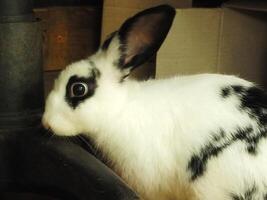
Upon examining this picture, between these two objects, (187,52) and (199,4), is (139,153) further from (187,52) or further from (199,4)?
(199,4)

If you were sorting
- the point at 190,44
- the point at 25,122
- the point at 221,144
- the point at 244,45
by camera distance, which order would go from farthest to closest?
the point at 244,45 → the point at 190,44 → the point at 25,122 → the point at 221,144

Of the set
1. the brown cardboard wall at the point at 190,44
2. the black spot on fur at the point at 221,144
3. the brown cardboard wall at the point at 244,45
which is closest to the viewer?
the black spot on fur at the point at 221,144

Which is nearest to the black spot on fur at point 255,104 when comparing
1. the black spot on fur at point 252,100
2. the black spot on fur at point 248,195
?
the black spot on fur at point 252,100

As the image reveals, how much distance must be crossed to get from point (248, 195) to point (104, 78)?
0.42 m

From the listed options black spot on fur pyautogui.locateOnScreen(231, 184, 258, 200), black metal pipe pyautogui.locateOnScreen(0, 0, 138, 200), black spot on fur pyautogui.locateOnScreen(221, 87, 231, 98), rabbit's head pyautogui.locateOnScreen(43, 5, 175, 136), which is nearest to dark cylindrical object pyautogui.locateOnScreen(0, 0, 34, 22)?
black metal pipe pyautogui.locateOnScreen(0, 0, 138, 200)

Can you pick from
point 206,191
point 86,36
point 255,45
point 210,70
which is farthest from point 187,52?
point 206,191

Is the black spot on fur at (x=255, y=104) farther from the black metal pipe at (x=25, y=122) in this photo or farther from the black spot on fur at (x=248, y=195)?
the black metal pipe at (x=25, y=122)

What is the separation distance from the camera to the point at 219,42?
1.69 metres

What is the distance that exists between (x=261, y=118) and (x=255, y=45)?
2.20ft

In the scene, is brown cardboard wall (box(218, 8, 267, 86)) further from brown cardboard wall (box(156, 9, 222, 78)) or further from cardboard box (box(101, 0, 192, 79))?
cardboard box (box(101, 0, 192, 79))

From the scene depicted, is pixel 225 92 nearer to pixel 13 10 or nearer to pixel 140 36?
pixel 140 36

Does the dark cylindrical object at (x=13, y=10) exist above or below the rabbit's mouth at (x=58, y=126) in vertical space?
above

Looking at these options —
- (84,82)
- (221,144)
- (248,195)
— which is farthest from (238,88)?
(84,82)

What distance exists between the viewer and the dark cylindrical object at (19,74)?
1.22 m
